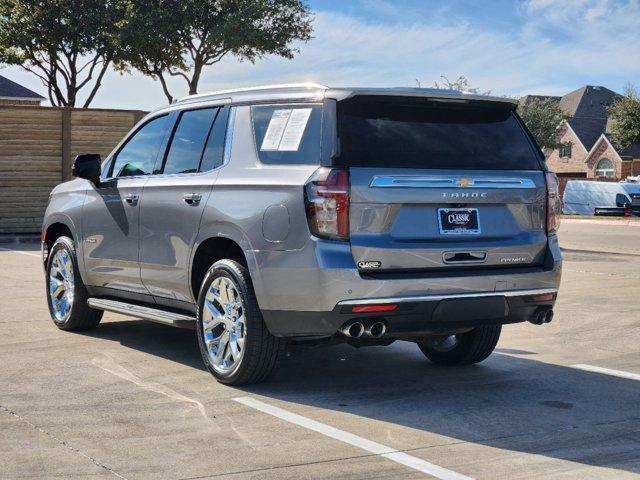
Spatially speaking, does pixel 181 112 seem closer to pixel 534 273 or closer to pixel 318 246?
pixel 318 246

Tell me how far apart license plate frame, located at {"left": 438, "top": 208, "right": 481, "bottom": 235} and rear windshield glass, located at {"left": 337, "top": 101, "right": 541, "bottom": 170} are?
0.29 m

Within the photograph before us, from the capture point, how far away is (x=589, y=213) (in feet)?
145

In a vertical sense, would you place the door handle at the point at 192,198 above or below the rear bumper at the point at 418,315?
above

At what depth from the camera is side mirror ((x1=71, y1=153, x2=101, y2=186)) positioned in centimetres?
855

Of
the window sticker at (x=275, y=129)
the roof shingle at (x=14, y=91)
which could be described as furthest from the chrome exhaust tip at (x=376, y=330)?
the roof shingle at (x=14, y=91)

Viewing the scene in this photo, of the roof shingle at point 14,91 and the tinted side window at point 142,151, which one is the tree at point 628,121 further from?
the tinted side window at point 142,151

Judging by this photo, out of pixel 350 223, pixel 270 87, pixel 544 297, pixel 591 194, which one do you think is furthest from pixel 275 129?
pixel 591 194

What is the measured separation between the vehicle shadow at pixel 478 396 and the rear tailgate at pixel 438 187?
87 centimetres

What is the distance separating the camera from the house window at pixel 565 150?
272 ft

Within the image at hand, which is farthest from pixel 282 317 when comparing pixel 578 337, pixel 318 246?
pixel 578 337

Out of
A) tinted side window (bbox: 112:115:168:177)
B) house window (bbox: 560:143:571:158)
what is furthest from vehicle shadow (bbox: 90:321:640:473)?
house window (bbox: 560:143:571:158)

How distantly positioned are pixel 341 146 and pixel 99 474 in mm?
2436

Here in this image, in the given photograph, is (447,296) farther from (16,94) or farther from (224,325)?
(16,94)

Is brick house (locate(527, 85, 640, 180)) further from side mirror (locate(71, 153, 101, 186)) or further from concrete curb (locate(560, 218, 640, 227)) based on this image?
side mirror (locate(71, 153, 101, 186))
